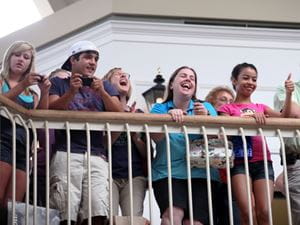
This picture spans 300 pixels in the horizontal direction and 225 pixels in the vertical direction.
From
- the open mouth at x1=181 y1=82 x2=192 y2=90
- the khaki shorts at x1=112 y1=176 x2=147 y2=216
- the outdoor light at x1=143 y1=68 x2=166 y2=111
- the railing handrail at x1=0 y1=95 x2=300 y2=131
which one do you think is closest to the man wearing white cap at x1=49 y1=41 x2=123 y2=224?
the railing handrail at x1=0 y1=95 x2=300 y2=131

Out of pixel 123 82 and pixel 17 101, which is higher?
pixel 123 82

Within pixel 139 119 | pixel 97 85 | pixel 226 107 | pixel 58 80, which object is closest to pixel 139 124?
pixel 139 119

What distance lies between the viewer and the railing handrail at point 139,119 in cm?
417

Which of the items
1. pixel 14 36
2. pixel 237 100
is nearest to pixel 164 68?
pixel 14 36

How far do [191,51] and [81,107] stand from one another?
3.72m

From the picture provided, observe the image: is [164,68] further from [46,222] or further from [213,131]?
[46,222]

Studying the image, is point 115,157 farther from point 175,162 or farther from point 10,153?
point 10,153

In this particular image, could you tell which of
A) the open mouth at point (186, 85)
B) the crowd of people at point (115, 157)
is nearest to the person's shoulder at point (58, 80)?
the crowd of people at point (115, 157)

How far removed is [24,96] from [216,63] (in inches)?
152

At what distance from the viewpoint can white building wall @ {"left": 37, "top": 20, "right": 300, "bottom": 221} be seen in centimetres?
782

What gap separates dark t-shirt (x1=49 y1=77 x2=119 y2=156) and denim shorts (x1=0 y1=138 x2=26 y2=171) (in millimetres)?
194

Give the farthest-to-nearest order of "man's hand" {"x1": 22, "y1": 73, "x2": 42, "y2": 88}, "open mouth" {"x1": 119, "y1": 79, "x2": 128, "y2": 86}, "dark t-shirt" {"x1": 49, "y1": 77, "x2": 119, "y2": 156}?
1. "open mouth" {"x1": 119, "y1": 79, "x2": 128, "y2": 86}
2. "dark t-shirt" {"x1": 49, "y1": 77, "x2": 119, "y2": 156}
3. "man's hand" {"x1": 22, "y1": 73, "x2": 42, "y2": 88}

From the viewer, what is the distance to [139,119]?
4.26 m

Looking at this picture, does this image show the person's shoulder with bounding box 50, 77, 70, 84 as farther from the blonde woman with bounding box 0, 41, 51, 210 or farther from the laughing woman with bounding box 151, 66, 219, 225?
the laughing woman with bounding box 151, 66, 219, 225
